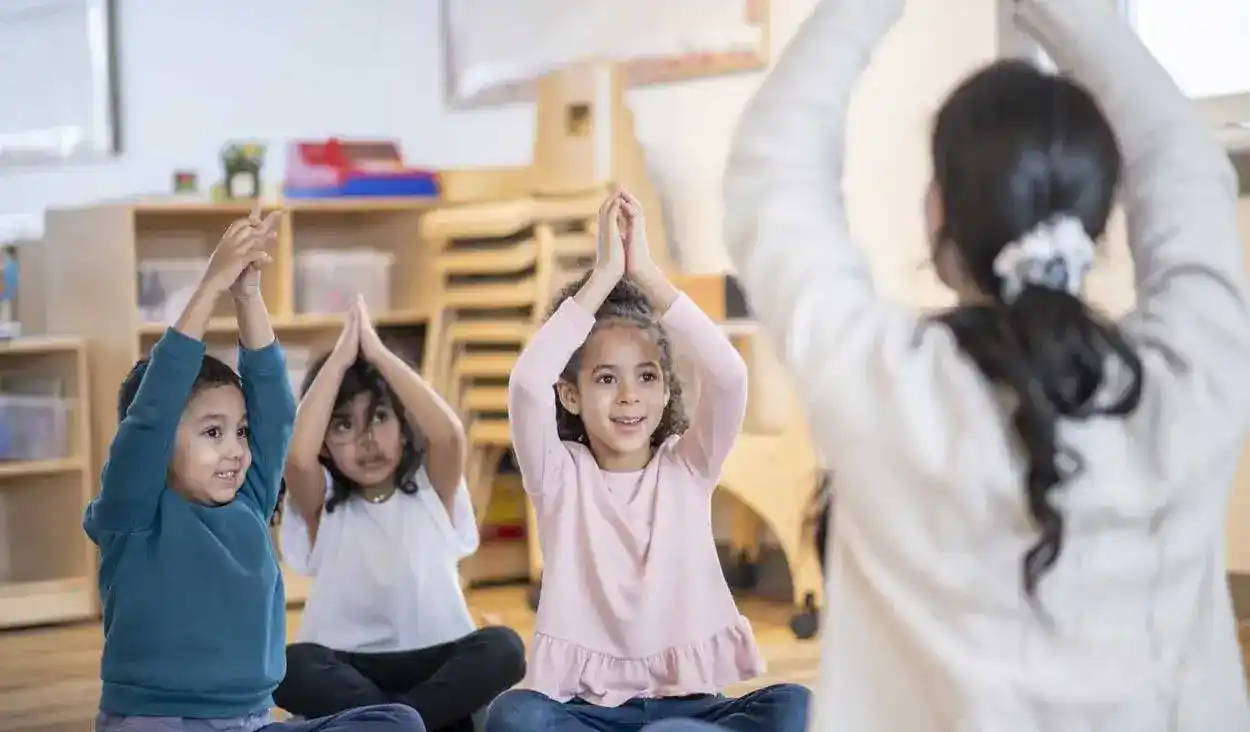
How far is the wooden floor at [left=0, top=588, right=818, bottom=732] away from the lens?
2529 mm

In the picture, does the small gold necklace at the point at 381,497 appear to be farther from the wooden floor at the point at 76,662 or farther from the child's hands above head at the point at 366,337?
the wooden floor at the point at 76,662

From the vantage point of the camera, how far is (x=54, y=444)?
11.4ft

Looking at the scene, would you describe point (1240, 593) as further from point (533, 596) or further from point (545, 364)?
point (545, 364)

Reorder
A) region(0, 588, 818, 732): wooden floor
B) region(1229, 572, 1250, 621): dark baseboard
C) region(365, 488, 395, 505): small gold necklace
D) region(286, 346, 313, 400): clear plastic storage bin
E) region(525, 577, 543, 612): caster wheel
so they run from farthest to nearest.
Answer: region(286, 346, 313, 400): clear plastic storage bin → region(525, 577, 543, 612): caster wheel → region(1229, 572, 1250, 621): dark baseboard → region(0, 588, 818, 732): wooden floor → region(365, 488, 395, 505): small gold necklace

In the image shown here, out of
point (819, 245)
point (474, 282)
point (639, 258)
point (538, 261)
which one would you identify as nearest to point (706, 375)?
point (639, 258)

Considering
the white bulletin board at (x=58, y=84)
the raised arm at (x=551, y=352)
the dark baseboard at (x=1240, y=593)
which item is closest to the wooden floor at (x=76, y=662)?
the dark baseboard at (x=1240, y=593)

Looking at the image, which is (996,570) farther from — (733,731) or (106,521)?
(106,521)

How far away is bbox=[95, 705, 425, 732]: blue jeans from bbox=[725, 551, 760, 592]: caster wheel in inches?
68.1

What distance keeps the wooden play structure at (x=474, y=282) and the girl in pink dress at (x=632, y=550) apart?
142cm

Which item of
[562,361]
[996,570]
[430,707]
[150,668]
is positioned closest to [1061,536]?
[996,570]

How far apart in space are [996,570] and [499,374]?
260 cm

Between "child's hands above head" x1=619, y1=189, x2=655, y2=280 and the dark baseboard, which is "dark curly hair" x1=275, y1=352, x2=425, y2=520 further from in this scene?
the dark baseboard

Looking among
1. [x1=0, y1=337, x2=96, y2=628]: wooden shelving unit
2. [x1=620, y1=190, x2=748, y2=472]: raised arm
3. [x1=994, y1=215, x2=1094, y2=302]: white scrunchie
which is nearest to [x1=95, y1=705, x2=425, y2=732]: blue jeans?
[x1=620, y1=190, x2=748, y2=472]: raised arm

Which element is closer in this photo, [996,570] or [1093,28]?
[996,570]
